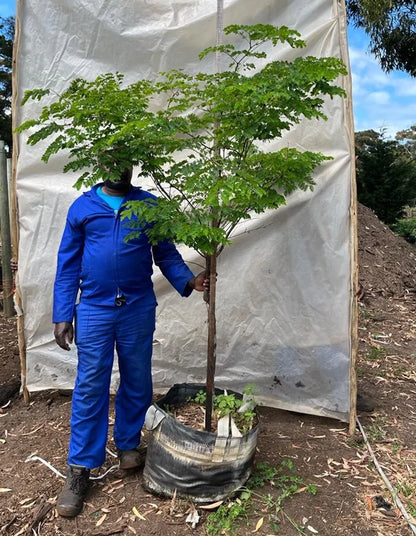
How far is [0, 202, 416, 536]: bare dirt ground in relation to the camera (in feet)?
8.11

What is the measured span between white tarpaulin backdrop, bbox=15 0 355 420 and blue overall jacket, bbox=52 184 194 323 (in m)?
1.09

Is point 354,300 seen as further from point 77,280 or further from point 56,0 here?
point 56,0

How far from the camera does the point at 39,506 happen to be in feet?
8.64

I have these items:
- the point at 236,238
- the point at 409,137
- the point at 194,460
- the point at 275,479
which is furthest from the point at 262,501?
the point at 409,137

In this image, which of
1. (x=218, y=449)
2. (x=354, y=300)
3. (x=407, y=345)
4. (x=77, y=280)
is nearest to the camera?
(x=218, y=449)

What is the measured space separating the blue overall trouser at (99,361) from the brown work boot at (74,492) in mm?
48

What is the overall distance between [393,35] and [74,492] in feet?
43.1

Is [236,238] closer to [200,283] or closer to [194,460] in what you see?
[200,283]

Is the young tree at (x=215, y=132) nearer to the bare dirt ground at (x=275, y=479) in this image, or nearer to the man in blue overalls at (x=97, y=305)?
the man in blue overalls at (x=97, y=305)

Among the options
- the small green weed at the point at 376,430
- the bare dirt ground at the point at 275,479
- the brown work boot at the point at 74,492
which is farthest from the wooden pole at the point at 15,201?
the small green weed at the point at 376,430

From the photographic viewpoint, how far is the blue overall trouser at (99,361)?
8.56ft

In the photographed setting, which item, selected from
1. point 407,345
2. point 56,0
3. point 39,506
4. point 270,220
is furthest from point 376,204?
point 39,506

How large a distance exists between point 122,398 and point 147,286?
0.70 m

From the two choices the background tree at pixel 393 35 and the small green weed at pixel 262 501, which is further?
the background tree at pixel 393 35
